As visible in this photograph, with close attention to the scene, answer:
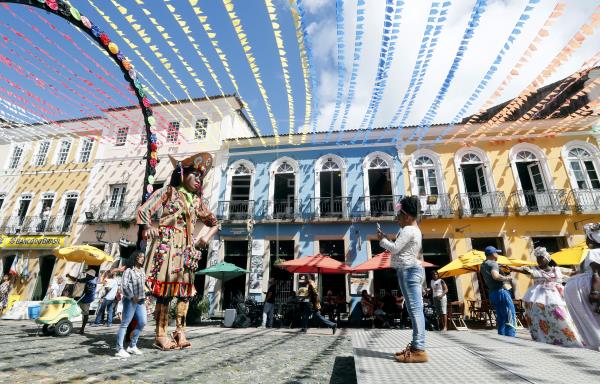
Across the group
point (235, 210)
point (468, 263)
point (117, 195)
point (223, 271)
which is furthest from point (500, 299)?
point (117, 195)

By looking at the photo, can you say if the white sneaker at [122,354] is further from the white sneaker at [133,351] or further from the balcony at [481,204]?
the balcony at [481,204]

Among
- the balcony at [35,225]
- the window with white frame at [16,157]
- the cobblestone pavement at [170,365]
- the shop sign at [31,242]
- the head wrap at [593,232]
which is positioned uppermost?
the window with white frame at [16,157]

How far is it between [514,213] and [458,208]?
2.26 m

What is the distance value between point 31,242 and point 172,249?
56.7 ft

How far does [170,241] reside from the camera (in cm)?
441

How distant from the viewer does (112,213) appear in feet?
51.0

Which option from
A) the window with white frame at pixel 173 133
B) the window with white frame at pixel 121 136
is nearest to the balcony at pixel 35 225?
the window with white frame at pixel 121 136

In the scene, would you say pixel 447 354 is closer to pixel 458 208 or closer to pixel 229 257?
pixel 458 208

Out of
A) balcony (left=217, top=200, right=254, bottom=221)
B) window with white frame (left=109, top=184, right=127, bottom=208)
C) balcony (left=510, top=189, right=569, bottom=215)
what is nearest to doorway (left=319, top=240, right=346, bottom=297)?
balcony (left=217, top=200, right=254, bottom=221)

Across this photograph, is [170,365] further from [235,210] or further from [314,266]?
[235,210]

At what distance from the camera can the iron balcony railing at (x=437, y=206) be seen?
12.6 metres

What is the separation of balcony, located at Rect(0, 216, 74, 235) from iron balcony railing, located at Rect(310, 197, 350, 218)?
44.0 ft

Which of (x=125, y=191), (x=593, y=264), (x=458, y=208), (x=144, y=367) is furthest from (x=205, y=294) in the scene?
(x=593, y=264)

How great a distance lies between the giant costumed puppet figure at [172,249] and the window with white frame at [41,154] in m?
19.0
